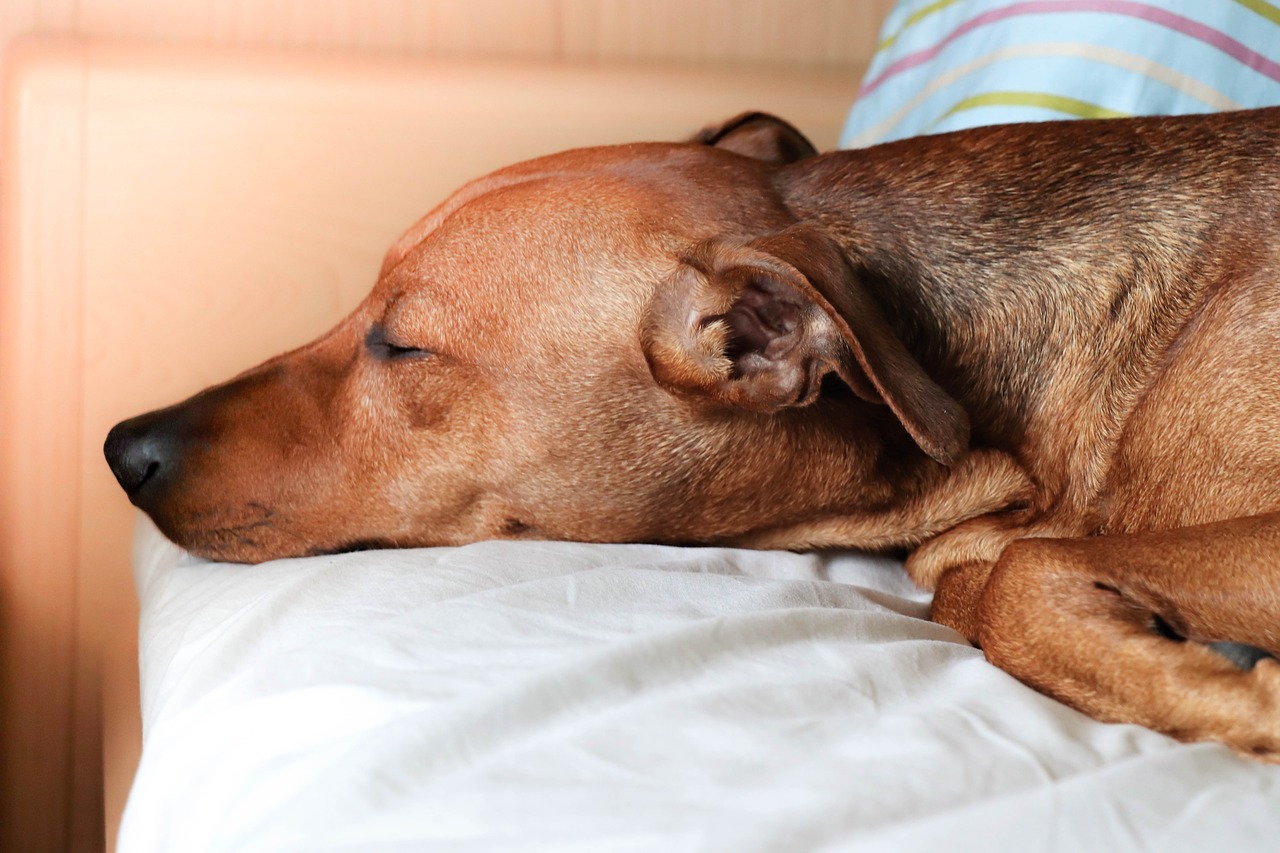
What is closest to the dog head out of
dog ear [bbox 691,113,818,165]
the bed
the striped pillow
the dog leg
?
the bed

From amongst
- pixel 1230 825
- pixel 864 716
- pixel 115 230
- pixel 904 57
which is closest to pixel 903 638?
pixel 864 716

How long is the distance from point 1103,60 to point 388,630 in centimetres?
174

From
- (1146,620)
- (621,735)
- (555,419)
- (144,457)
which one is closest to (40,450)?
(144,457)

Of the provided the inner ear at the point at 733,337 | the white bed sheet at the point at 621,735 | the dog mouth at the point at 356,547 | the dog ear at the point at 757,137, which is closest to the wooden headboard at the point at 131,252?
the dog ear at the point at 757,137

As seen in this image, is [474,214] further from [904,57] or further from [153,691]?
[904,57]

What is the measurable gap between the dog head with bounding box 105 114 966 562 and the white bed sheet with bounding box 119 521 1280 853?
28cm

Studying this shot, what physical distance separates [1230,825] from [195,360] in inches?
86.4

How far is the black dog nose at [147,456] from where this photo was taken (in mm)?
1798

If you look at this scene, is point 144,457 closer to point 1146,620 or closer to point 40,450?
point 40,450

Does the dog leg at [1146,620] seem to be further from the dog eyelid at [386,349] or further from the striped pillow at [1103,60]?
the striped pillow at [1103,60]

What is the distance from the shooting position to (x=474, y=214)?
185cm

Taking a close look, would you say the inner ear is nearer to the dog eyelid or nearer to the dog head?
the dog head

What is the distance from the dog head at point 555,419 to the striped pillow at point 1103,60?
2.54 ft

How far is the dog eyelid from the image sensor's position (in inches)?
72.4
